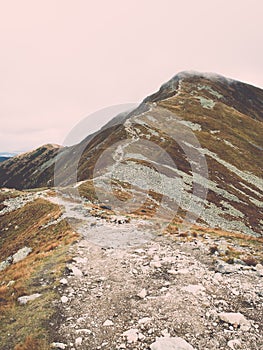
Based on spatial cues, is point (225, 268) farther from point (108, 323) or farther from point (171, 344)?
point (108, 323)

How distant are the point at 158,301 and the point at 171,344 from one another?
2.76 m

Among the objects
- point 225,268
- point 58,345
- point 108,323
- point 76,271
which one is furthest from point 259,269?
point 58,345

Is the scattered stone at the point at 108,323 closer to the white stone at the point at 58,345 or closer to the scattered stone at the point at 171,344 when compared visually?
the white stone at the point at 58,345

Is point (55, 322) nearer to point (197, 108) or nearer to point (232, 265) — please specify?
point (232, 265)

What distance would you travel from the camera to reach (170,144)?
82.9 meters

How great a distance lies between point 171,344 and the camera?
30.7ft

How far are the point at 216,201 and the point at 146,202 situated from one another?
20.9 metres

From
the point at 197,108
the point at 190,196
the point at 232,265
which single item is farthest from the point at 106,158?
the point at 197,108

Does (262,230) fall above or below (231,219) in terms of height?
below

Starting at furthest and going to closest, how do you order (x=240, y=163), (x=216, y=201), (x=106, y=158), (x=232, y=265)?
(x=240, y=163) → (x=106, y=158) → (x=216, y=201) → (x=232, y=265)

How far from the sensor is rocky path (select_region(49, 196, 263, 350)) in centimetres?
974

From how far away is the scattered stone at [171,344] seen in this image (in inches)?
363

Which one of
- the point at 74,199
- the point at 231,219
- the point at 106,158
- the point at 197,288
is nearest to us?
the point at 197,288

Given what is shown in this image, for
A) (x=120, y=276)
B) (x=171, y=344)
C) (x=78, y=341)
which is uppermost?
(x=78, y=341)
